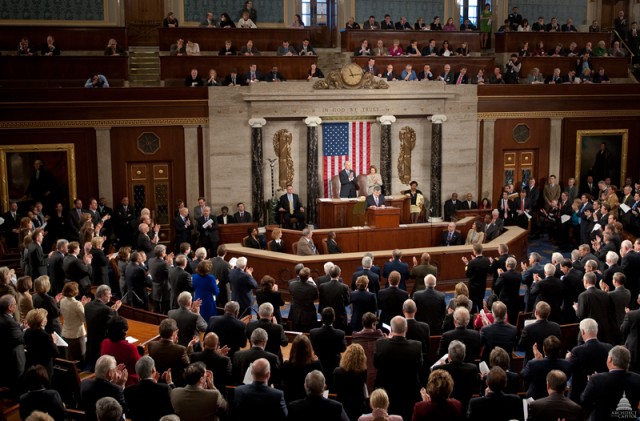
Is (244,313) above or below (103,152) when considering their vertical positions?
below

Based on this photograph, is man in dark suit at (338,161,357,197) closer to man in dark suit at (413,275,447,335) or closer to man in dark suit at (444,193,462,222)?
man in dark suit at (444,193,462,222)

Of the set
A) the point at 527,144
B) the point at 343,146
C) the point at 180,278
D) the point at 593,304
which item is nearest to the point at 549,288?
the point at 593,304

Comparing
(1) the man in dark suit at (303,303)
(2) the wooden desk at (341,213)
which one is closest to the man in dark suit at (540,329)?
(1) the man in dark suit at (303,303)

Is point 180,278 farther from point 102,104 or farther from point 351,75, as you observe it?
point 351,75

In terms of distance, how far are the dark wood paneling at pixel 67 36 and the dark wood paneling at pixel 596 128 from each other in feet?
41.2

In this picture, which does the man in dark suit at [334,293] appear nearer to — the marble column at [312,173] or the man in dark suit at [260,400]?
the man in dark suit at [260,400]

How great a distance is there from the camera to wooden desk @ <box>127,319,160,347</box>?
35.5ft

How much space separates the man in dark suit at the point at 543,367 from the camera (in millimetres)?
7656

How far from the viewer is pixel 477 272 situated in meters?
12.7

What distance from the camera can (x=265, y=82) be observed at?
19.4 meters

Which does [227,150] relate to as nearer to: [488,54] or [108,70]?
[108,70]

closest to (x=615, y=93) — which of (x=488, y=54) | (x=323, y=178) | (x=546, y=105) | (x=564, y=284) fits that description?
(x=546, y=105)

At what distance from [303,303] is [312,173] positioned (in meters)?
9.68

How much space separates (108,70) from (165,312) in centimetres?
919
